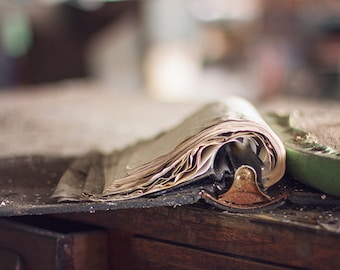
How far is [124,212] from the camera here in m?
1.08

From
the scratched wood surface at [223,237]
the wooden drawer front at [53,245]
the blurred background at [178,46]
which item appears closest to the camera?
the scratched wood surface at [223,237]

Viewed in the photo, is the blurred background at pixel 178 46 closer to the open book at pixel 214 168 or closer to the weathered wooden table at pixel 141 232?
the weathered wooden table at pixel 141 232

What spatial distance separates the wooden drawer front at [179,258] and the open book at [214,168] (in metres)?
0.09

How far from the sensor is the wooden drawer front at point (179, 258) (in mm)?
984

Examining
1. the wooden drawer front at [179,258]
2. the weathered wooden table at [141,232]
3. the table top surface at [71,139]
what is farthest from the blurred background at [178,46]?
the wooden drawer front at [179,258]

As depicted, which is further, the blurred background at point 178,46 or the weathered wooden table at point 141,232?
the blurred background at point 178,46

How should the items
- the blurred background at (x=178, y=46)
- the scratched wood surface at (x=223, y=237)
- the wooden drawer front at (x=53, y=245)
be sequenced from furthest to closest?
the blurred background at (x=178, y=46), the wooden drawer front at (x=53, y=245), the scratched wood surface at (x=223, y=237)

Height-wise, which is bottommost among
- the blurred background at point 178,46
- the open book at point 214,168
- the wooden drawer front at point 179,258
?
the wooden drawer front at point 179,258

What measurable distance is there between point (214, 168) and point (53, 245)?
326mm

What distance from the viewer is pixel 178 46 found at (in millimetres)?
5543

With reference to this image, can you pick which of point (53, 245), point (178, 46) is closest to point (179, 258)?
point (53, 245)

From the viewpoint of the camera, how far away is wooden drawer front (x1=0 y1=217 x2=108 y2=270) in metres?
1.10

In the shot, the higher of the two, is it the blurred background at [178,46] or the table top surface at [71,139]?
the blurred background at [178,46]

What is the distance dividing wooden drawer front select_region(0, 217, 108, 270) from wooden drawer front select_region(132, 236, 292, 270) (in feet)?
0.28
